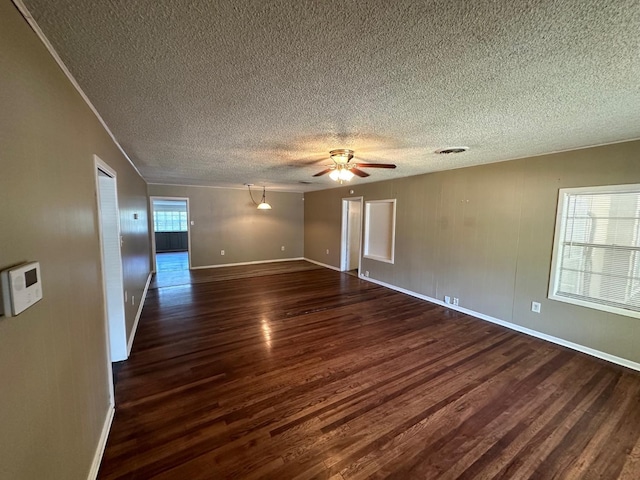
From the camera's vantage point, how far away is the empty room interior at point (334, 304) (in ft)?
3.38

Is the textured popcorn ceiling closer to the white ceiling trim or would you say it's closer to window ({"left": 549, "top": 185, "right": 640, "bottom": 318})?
the white ceiling trim

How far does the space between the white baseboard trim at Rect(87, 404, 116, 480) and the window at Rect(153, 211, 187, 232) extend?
969 centimetres

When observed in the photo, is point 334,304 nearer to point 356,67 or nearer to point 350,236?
point 350,236

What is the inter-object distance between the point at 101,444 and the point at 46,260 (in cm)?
139

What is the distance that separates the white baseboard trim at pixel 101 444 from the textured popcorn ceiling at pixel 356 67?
2.26 metres

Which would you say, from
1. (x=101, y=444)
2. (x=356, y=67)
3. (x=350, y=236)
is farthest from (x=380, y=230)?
(x=101, y=444)

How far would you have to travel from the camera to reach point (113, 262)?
8.38ft

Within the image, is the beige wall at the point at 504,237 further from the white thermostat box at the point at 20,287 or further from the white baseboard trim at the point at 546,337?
the white thermostat box at the point at 20,287

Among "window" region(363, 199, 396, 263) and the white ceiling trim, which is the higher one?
the white ceiling trim

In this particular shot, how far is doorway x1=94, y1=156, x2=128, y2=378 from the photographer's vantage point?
8.14 ft

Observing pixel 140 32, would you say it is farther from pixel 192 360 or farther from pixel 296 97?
pixel 192 360

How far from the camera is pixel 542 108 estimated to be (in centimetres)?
189

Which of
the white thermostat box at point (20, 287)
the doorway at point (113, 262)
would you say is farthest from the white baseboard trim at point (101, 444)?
the white thermostat box at point (20, 287)

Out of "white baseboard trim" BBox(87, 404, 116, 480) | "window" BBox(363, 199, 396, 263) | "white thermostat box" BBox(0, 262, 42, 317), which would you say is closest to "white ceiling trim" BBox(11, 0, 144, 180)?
"white thermostat box" BBox(0, 262, 42, 317)
